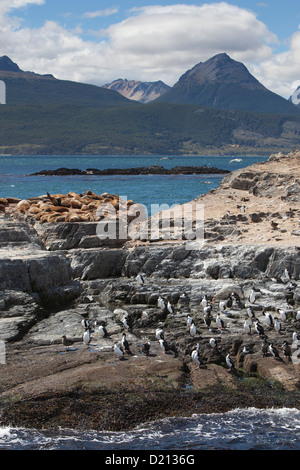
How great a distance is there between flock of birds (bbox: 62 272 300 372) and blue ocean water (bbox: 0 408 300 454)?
8.29ft

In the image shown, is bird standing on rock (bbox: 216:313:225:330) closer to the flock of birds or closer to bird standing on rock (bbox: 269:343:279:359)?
the flock of birds

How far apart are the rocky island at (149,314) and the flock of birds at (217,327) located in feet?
0.13

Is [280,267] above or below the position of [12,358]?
above

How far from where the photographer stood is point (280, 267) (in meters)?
19.4

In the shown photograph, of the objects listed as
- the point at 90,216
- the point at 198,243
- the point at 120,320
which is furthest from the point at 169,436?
the point at 90,216

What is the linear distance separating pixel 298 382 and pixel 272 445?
2.60 m

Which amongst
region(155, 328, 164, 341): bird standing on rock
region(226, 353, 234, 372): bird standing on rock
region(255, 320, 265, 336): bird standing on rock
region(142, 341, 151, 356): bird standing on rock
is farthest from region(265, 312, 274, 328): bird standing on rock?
region(142, 341, 151, 356): bird standing on rock

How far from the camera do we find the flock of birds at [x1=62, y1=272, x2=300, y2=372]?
47.7 feet

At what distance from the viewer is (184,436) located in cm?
1120

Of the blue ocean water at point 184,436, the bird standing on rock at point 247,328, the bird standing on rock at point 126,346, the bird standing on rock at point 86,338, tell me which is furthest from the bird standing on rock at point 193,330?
the blue ocean water at point 184,436

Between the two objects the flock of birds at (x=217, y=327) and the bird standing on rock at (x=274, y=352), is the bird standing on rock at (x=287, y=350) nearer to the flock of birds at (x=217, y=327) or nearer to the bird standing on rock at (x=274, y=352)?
the flock of birds at (x=217, y=327)

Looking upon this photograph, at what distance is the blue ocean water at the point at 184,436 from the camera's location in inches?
427

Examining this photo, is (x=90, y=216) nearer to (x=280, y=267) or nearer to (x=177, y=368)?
(x=280, y=267)
